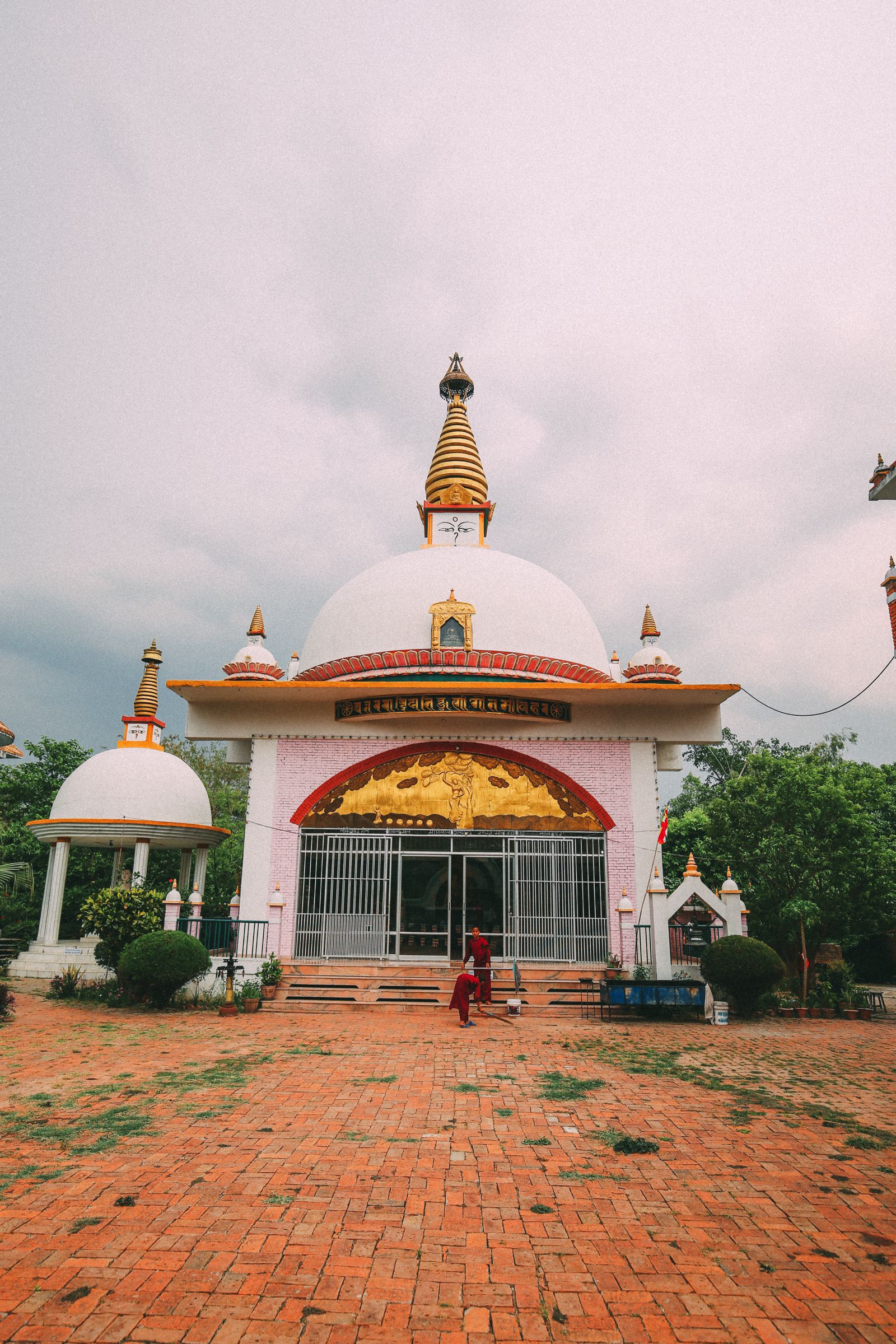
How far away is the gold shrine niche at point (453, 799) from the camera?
1748cm

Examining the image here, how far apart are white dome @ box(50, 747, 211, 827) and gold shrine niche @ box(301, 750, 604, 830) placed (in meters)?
6.12

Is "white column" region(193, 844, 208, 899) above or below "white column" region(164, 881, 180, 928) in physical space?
above

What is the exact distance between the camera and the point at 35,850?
82.7ft

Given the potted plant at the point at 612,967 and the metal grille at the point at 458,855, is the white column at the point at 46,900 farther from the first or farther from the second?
the potted plant at the point at 612,967

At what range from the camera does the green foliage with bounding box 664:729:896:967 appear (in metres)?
17.0

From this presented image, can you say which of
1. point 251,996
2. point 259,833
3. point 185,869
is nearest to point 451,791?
point 259,833

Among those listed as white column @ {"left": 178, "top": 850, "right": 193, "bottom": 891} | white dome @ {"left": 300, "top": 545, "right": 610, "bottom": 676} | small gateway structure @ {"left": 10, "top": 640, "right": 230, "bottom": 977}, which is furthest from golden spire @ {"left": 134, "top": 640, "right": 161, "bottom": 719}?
white dome @ {"left": 300, "top": 545, "right": 610, "bottom": 676}

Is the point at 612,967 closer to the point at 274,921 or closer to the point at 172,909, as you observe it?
the point at 274,921

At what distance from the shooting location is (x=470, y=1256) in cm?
451

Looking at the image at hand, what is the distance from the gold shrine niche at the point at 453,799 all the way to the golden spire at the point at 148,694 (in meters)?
9.82

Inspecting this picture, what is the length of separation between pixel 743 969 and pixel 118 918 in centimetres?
1139

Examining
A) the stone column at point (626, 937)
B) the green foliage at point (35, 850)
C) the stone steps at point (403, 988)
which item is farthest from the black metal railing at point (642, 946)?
the green foliage at point (35, 850)

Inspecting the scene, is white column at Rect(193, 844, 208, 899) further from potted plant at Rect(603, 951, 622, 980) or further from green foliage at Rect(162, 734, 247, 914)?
potted plant at Rect(603, 951, 622, 980)

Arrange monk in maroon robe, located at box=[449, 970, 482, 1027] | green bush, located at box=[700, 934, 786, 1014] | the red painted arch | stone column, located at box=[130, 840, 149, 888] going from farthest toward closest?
1. stone column, located at box=[130, 840, 149, 888]
2. the red painted arch
3. green bush, located at box=[700, 934, 786, 1014]
4. monk in maroon robe, located at box=[449, 970, 482, 1027]
